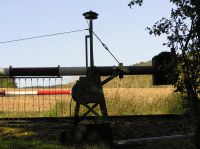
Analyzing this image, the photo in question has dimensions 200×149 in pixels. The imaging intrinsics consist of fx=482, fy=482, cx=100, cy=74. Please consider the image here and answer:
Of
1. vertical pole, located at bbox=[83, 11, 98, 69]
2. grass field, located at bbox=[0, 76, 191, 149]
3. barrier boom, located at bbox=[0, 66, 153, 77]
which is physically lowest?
grass field, located at bbox=[0, 76, 191, 149]

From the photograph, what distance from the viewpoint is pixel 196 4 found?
676 centimetres

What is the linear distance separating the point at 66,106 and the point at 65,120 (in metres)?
2.93

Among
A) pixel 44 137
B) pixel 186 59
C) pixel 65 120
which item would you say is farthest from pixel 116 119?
pixel 186 59

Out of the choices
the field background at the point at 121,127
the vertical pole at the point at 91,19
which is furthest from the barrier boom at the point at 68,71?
the field background at the point at 121,127

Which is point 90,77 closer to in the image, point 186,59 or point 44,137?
point 44,137

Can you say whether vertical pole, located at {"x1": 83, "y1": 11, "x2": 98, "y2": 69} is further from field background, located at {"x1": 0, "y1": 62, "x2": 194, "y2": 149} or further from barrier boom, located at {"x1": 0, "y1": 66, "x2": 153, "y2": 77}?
field background, located at {"x1": 0, "y1": 62, "x2": 194, "y2": 149}

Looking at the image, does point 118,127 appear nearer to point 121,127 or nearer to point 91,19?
point 121,127

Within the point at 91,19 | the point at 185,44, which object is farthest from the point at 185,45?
the point at 91,19

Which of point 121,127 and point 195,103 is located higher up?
point 195,103

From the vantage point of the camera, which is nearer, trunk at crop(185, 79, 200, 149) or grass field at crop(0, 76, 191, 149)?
trunk at crop(185, 79, 200, 149)

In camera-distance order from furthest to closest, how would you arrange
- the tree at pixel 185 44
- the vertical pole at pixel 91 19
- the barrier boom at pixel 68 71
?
the barrier boom at pixel 68 71
the vertical pole at pixel 91 19
the tree at pixel 185 44

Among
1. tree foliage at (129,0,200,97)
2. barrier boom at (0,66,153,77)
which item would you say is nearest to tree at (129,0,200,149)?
tree foliage at (129,0,200,97)

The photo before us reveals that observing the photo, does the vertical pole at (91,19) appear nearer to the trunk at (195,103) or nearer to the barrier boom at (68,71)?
the barrier boom at (68,71)

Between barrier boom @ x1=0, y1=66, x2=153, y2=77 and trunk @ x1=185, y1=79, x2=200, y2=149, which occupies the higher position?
barrier boom @ x1=0, y1=66, x2=153, y2=77
